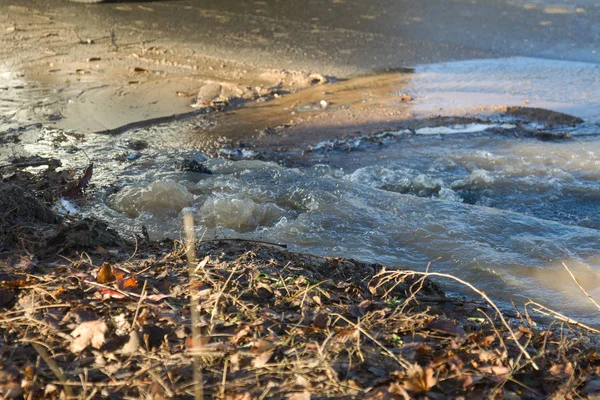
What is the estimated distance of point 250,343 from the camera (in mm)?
2520

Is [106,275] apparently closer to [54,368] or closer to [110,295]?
[110,295]

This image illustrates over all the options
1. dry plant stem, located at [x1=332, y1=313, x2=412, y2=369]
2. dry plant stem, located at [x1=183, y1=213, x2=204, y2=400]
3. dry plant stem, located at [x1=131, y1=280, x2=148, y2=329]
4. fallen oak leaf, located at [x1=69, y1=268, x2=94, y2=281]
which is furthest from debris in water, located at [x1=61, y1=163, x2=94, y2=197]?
dry plant stem, located at [x1=332, y1=313, x2=412, y2=369]

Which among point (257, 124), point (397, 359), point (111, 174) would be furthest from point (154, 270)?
point (257, 124)

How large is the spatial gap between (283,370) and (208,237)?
2.15 meters

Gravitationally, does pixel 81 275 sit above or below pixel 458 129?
above

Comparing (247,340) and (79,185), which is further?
(79,185)

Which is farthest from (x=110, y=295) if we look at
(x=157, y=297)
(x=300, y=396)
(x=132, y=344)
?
(x=300, y=396)

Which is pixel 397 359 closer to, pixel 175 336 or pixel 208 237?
pixel 175 336

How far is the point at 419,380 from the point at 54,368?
1355mm

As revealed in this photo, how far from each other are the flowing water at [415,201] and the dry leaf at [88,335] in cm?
156

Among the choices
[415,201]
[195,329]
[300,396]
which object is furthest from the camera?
[415,201]

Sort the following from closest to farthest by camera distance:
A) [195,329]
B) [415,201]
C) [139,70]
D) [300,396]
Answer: [300,396] < [195,329] < [415,201] < [139,70]

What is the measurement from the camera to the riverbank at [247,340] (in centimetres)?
233

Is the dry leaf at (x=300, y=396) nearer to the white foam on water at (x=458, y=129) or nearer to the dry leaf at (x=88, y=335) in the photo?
the dry leaf at (x=88, y=335)
